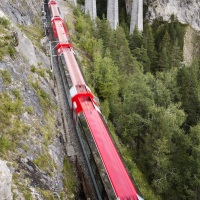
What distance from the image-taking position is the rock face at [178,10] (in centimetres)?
7669

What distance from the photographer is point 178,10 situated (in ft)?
260

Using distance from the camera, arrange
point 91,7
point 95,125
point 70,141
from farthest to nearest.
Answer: point 91,7, point 70,141, point 95,125

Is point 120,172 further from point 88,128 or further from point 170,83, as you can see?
point 170,83

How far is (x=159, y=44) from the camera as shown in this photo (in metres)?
65.6

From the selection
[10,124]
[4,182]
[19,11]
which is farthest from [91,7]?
[4,182]

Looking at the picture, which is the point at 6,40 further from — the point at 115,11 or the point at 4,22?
the point at 115,11

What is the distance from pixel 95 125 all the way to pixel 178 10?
232ft

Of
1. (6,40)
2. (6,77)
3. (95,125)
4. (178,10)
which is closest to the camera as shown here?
(6,77)

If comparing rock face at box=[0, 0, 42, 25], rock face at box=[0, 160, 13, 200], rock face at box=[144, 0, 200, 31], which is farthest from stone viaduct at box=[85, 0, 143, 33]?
rock face at box=[0, 160, 13, 200]

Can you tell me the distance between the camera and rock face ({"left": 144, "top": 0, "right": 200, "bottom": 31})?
76.7 m

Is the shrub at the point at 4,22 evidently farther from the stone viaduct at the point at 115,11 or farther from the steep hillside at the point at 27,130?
the stone viaduct at the point at 115,11

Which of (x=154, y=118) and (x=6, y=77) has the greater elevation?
(x=6, y=77)

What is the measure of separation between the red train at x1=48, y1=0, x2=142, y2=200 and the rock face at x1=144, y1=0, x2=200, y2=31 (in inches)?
2074

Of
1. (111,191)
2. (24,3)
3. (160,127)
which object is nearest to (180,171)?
(160,127)
